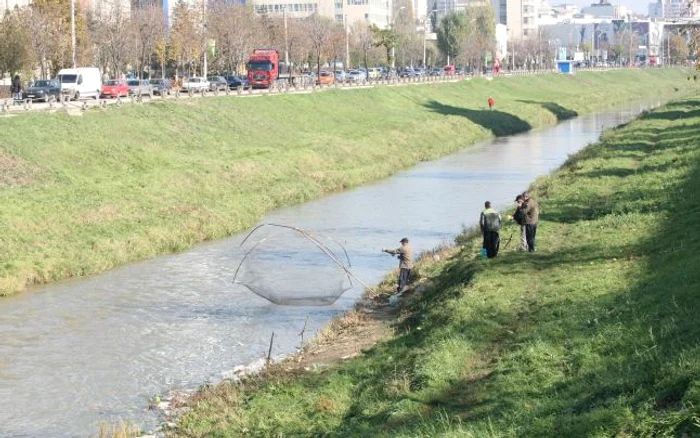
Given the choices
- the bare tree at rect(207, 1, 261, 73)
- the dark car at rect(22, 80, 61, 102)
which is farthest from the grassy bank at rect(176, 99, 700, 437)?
the bare tree at rect(207, 1, 261, 73)

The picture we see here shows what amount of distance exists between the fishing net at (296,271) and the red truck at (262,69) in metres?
54.7

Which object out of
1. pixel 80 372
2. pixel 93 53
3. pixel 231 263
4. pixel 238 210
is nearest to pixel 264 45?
pixel 93 53

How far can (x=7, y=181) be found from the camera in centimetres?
4166

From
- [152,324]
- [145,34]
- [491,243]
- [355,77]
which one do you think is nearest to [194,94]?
[145,34]

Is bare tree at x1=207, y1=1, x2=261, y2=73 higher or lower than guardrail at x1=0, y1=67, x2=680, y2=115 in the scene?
higher

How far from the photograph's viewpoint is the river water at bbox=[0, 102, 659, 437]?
2061 centimetres

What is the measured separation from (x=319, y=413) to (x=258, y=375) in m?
3.15

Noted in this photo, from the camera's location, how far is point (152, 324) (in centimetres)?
2630

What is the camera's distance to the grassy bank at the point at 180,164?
35.2 meters

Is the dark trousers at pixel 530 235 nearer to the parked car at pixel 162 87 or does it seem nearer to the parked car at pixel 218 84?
the parked car at pixel 162 87

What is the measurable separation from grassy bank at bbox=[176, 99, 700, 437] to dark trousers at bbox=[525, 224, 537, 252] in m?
0.33

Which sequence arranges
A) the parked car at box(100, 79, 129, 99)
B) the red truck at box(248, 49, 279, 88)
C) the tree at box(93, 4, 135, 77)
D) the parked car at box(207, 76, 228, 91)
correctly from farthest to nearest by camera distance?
the red truck at box(248, 49, 279, 88) < the tree at box(93, 4, 135, 77) < the parked car at box(207, 76, 228, 91) < the parked car at box(100, 79, 129, 99)

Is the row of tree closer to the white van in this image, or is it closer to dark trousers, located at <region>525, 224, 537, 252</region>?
the white van

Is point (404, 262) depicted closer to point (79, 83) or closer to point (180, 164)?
point (180, 164)
